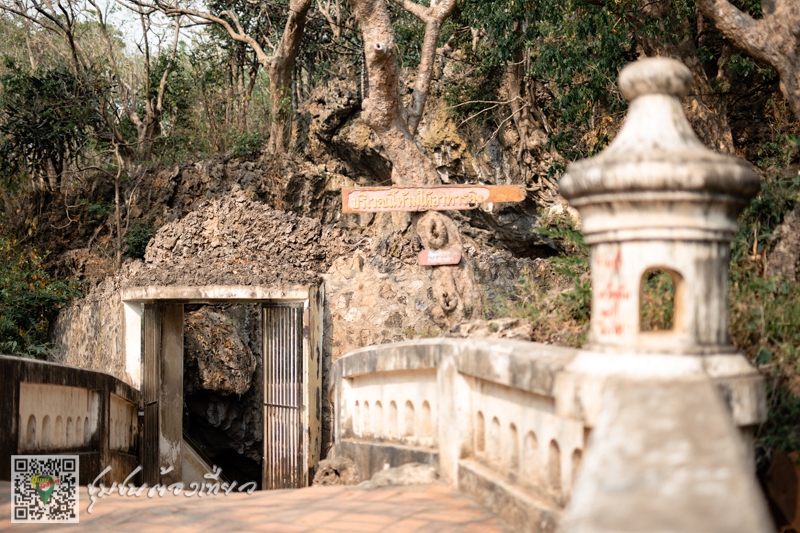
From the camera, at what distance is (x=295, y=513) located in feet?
14.3

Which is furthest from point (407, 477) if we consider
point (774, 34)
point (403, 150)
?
point (403, 150)

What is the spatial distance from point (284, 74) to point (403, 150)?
686 centimetres

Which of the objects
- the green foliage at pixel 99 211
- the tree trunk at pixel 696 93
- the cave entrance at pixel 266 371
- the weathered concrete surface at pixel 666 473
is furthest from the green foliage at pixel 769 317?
the green foliage at pixel 99 211

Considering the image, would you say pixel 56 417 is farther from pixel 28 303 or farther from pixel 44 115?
pixel 44 115

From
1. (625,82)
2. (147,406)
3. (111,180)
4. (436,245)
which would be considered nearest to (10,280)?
(111,180)

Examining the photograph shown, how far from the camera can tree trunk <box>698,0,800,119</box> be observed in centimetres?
698

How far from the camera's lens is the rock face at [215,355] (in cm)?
1397

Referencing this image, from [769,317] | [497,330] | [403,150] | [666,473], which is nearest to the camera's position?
[666,473]

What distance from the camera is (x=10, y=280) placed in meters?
13.7

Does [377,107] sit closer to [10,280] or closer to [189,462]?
[189,462]

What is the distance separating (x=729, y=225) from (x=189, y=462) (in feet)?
35.4

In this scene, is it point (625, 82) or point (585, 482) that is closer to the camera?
point (585, 482)

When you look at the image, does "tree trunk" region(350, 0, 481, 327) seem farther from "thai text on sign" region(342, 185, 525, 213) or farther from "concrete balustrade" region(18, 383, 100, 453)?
"concrete balustrade" region(18, 383, 100, 453)

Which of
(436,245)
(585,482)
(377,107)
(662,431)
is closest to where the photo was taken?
(585,482)
